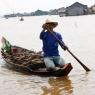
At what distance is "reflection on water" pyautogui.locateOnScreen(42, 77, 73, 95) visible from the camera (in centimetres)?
1199

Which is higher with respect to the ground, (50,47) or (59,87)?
(50,47)

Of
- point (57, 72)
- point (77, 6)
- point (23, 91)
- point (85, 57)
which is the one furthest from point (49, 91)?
point (77, 6)

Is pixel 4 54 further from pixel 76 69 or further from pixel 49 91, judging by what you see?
pixel 49 91

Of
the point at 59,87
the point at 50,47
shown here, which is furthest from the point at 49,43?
the point at 59,87

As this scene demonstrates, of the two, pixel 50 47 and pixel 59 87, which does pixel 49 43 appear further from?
pixel 59 87

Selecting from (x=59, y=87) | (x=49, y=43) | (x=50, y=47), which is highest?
(x=49, y=43)

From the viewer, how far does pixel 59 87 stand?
41.7ft

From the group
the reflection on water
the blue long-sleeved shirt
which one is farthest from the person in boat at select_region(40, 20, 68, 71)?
the reflection on water

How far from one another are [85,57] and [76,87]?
7616 millimetres

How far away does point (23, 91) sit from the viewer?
1224cm

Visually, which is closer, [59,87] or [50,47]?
[59,87]

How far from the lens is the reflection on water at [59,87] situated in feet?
39.3

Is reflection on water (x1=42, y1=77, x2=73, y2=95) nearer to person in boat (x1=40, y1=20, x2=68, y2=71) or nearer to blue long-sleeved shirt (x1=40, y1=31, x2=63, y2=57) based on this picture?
person in boat (x1=40, y1=20, x2=68, y2=71)

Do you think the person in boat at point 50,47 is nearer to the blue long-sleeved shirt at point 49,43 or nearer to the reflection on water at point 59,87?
the blue long-sleeved shirt at point 49,43
